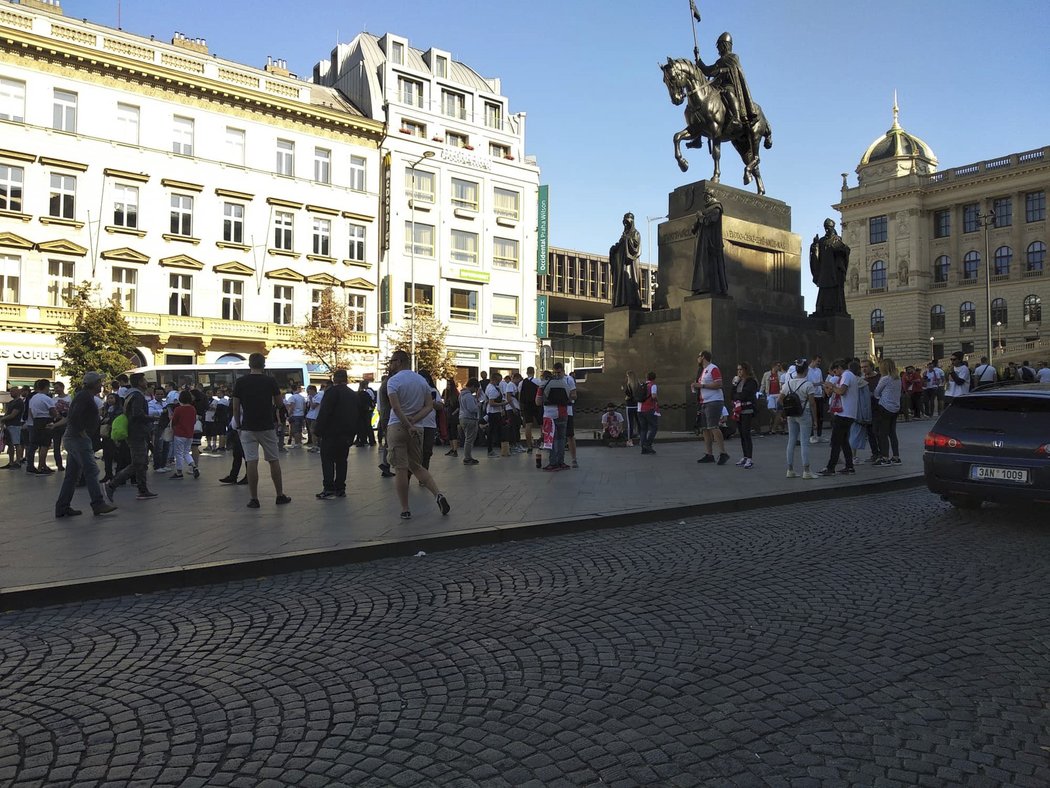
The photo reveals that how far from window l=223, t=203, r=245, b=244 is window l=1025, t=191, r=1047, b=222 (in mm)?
68479

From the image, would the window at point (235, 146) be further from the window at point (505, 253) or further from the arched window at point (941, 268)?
the arched window at point (941, 268)

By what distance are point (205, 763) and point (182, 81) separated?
45.1 metres

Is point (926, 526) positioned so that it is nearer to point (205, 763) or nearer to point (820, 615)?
point (820, 615)

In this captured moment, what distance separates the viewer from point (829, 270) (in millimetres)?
23000

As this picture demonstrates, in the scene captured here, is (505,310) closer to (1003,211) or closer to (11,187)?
(11,187)

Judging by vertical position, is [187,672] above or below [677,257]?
below

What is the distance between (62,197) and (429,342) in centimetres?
1978

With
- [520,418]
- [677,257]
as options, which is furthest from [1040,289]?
[520,418]

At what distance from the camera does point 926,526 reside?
7.90 meters

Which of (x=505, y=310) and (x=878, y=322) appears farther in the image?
(x=878, y=322)

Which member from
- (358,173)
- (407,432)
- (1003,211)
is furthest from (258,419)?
(1003,211)

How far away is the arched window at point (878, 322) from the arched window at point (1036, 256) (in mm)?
13065

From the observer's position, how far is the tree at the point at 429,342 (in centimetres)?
4547

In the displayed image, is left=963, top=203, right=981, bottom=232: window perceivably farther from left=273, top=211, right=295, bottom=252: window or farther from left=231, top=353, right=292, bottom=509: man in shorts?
left=231, top=353, right=292, bottom=509: man in shorts
